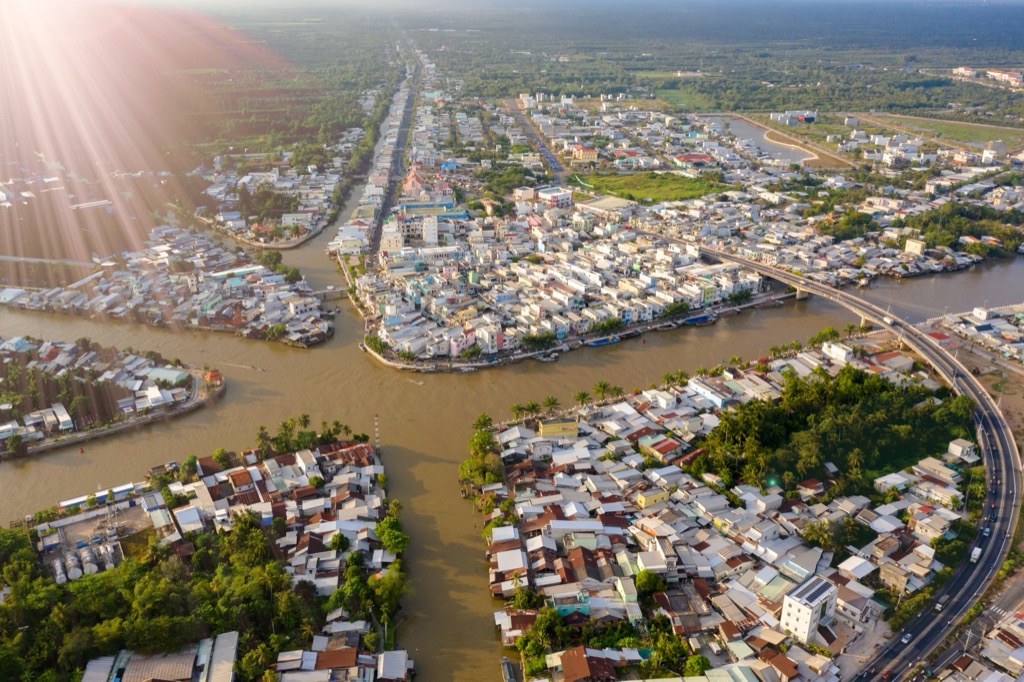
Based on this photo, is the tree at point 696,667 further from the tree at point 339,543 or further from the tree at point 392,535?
the tree at point 339,543

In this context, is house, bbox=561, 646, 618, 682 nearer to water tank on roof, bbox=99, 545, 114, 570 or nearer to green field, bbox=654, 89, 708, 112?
water tank on roof, bbox=99, 545, 114, 570

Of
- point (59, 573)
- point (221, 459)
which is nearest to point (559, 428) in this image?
point (221, 459)

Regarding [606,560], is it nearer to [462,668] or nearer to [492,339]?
[462,668]

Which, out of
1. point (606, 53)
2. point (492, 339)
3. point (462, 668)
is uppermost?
point (606, 53)

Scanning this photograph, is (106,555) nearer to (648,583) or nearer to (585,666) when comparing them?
(585,666)

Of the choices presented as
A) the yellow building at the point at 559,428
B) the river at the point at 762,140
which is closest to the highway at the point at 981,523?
the yellow building at the point at 559,428

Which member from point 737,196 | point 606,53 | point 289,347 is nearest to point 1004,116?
point 737,196
